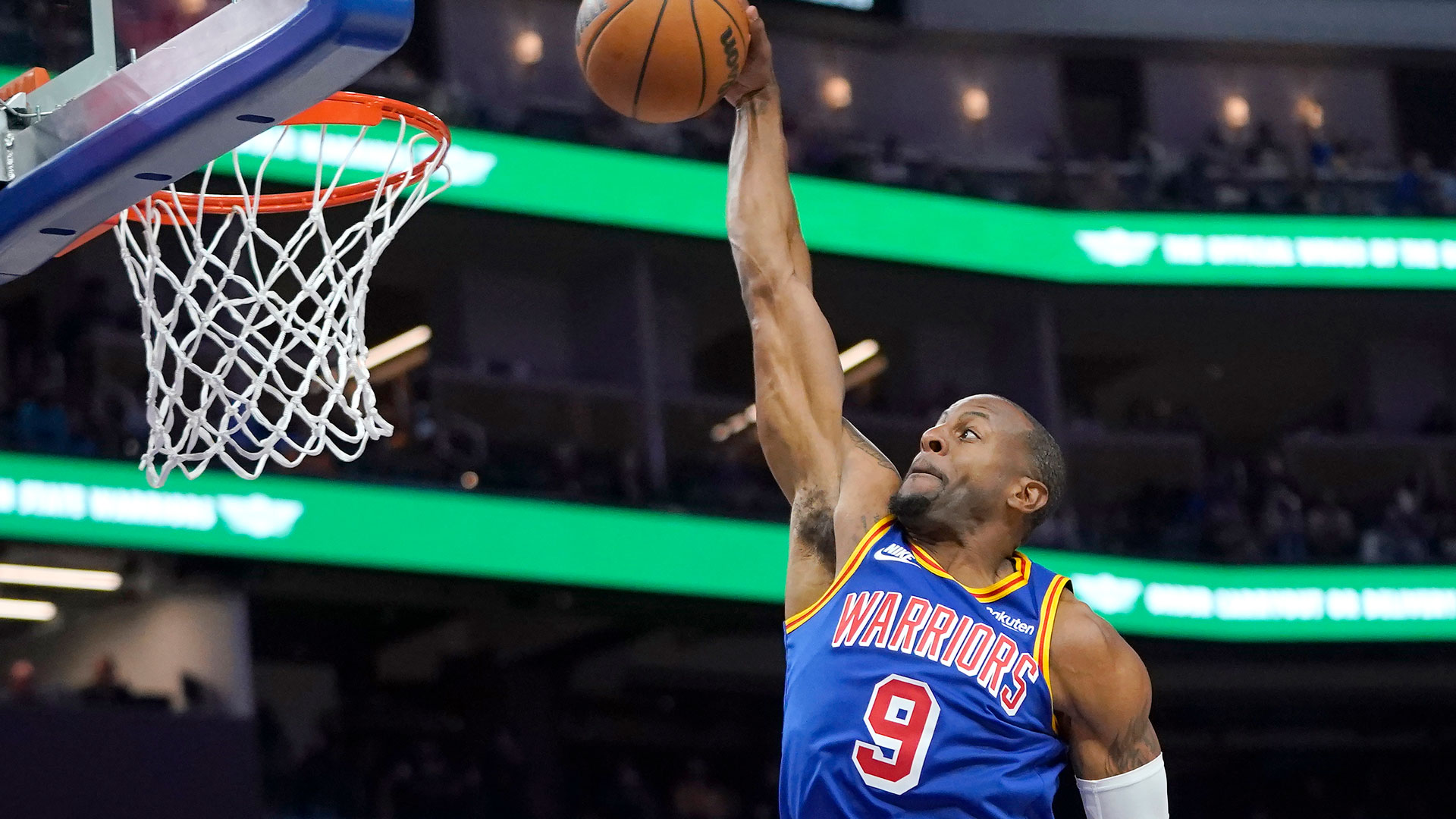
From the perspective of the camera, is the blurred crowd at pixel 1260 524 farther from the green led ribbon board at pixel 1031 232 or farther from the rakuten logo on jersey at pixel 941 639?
the rakuten logo on jersey at pixel 941 639

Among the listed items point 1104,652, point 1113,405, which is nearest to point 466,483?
point 1104,652

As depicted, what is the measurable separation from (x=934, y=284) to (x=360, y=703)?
6497mm

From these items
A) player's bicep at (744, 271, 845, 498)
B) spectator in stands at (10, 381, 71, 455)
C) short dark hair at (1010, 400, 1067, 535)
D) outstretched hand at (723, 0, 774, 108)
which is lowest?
short dark hair at (1010, 400, 1067, 535)

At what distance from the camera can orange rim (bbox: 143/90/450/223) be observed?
12.8 ft

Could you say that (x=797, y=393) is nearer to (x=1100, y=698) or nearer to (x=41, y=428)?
(x=1100, y=698)

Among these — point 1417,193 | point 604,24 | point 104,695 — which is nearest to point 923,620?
point 604,24

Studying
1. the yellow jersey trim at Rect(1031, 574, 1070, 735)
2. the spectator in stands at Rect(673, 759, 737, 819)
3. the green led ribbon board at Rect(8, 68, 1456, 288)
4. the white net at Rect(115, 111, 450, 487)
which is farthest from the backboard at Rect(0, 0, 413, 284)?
the spectator in stands at Rect(673, 759, 737, 819)

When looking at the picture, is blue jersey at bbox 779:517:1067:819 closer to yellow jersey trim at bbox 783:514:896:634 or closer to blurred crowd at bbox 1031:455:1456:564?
yellow jersey trim at bbox 783:514:896:634

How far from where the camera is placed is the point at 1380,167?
51.5 ft

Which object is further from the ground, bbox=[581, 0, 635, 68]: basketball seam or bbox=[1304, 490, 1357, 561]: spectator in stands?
bbox=[1304, 490, 1357, 561]: spectator in stands

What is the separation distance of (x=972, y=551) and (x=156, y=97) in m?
1.60

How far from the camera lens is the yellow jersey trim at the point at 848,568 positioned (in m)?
3.17

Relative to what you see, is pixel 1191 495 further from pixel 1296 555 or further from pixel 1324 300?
pixel 1324 300

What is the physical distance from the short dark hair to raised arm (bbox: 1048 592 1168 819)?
0.29 metres
